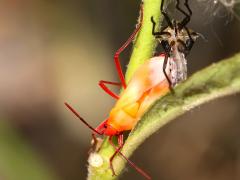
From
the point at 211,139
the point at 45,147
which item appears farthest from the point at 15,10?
the point at 211,139

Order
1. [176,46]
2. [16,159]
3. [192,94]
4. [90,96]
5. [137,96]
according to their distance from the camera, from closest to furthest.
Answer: [192,94] < [137,96] < [176,46] < [16,159] < [90,96]

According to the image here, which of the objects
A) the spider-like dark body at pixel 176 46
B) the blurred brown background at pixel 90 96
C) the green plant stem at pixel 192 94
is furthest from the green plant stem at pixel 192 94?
the blurred brown background at pixel 90 96

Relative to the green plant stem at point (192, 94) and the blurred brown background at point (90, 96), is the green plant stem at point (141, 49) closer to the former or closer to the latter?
the green plant stem at point (192, 94)

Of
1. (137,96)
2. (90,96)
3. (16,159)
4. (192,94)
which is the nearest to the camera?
(192,94)

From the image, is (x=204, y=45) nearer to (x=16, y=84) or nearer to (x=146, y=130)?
(x=16, y=84)

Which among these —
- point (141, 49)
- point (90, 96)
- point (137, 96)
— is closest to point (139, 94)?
point (137, 96)

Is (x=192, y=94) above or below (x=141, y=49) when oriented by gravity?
below

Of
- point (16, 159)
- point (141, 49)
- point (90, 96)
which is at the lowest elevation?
point (90, 96)

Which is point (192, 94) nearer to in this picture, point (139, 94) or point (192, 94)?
point (192, 94)

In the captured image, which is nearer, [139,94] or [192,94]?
[192,94]
